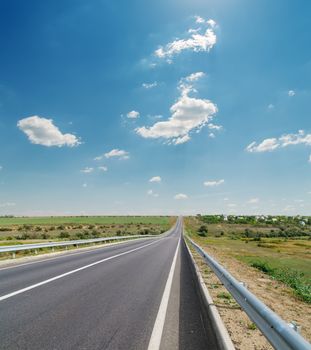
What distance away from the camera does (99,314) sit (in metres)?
6.33

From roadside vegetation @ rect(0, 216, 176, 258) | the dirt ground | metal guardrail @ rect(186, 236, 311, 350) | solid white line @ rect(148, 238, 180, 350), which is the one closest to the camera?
metal guardrail @ rect(186, 236, 311, 350)

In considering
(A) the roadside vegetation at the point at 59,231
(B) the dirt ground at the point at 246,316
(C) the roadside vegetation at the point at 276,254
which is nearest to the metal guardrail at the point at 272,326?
(B) the dirt ground at the point at 246,316

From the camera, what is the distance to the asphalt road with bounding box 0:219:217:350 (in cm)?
486

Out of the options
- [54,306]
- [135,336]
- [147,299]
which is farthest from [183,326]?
[54,306]

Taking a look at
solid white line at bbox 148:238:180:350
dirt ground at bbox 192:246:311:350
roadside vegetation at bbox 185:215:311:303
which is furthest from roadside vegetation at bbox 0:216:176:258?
roadside vegetation at bbox 185:215:311:303

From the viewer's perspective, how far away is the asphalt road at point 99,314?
4.86 metres

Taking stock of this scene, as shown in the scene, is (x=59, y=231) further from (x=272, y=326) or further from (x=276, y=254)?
(x=272, y=326)

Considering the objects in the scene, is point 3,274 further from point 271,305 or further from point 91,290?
point 271,305

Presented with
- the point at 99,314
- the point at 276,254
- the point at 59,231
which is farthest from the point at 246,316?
the point at 59,231

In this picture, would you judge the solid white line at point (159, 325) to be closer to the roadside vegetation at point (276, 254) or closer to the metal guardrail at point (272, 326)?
the metal guardrail at point (272, 326)

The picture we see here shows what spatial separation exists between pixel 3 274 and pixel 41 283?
3.07 m

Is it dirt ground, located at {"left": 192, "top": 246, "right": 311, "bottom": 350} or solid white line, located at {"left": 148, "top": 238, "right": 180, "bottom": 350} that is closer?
solid white line, located at {"left": 148, "top": 238, "right": 180, "bottom": 350}

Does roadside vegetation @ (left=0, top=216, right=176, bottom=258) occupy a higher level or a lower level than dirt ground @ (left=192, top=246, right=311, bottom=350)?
lower

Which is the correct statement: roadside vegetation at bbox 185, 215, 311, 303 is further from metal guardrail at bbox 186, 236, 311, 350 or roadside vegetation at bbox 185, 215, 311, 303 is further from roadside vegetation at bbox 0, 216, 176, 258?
roadside vegetation at bbox 0, 216, 176, 258
